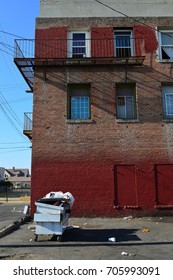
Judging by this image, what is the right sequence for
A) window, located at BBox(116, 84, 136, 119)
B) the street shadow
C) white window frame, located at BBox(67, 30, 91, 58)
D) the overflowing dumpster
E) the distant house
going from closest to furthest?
the overflowing dumpster < the street shadow < window, located at BBox(116, 84, 136, 119) < white window frame, located at BBox(67, 30, 91, 58) < the distant house

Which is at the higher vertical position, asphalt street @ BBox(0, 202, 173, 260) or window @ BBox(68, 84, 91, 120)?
window @ BBox(68, 84, 91, 120)

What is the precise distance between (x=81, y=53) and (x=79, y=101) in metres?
2.91

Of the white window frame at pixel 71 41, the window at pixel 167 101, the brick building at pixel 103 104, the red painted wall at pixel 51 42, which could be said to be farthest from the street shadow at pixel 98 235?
the white window frame at pixel 71 41

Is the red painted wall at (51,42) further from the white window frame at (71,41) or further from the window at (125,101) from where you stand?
the window at (125,101)

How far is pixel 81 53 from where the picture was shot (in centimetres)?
1833

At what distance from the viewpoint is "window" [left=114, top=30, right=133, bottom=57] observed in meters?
18.3

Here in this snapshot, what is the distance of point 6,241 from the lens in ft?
33.9

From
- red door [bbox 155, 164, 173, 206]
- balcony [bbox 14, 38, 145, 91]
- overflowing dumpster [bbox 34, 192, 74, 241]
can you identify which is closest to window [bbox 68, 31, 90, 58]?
balcony [bbox 14, 38, 145, 91]

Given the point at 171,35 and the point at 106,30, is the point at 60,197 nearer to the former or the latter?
the point at 106,30

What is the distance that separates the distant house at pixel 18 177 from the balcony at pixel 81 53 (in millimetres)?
88239

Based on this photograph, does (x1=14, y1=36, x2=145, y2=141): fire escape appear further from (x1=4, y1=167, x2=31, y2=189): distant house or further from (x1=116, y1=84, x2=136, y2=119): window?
(x1=4, y1=167, x2=31, y2=189): distant house

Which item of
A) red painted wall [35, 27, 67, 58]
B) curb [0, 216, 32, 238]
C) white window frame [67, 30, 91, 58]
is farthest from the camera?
white window frame [67, 30, 91, 58]

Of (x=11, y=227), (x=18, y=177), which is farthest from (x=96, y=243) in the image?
(x=18, y=177)

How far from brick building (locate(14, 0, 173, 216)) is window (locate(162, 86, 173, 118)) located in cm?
5
